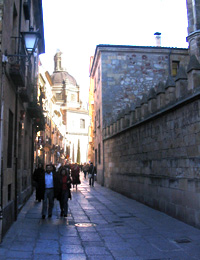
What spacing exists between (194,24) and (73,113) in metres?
66.6

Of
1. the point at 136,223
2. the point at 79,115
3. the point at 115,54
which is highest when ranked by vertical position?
the point at 79,115

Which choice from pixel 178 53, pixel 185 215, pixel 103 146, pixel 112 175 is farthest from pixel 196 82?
pixel 178 53

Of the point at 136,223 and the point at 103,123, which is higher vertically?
the point at 103,123

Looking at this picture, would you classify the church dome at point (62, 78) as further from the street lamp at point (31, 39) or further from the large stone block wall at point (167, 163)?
the street lamp at point (31, 39)

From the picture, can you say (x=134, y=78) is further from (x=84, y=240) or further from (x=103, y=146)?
(x=84, y=240)

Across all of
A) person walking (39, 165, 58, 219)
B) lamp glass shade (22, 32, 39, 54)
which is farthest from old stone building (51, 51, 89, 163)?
lamp glass shade (22, 32, 39, 54)

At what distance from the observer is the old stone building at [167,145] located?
7.66m

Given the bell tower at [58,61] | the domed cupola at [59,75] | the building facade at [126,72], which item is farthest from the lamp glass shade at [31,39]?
the bell tower at [58,61]

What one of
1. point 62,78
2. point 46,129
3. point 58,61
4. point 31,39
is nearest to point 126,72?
point 46,129

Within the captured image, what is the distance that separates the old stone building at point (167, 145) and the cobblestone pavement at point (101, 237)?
0.74m

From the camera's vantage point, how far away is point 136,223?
793 cm

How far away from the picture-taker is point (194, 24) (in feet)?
54.7

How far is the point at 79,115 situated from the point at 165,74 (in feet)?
204

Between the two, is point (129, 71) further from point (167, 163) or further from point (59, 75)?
point (59, 75)
